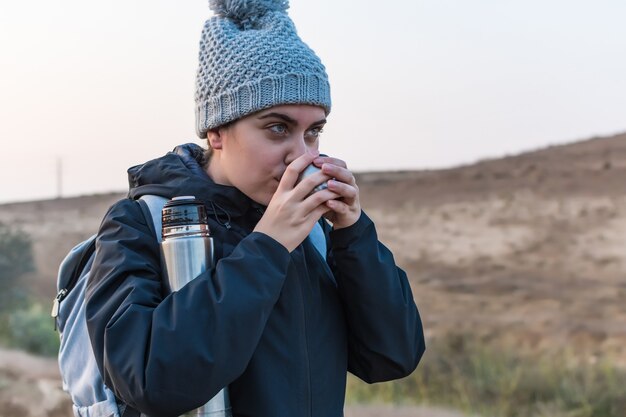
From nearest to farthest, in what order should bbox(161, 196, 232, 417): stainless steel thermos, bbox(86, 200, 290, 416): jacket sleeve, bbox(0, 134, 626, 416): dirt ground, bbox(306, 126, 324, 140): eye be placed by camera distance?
bbox(86, 200, 290, 416): jacket sleeve
bbox(161, 196, 232, 417): stainless steel thermos
bbox(306, 126, 324, 140): eye
bbox(0, 134, 626, 416): dirt ground

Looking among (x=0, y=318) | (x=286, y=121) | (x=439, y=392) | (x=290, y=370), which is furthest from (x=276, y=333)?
(x=0, y=318)

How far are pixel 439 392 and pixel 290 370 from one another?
5.34 m

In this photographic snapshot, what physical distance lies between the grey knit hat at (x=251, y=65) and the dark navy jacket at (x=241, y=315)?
183mm

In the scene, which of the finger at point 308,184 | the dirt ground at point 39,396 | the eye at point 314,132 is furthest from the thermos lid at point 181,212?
the dirt ground at point 39,396

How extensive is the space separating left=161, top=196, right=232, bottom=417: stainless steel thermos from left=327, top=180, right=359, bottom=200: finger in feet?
1.00

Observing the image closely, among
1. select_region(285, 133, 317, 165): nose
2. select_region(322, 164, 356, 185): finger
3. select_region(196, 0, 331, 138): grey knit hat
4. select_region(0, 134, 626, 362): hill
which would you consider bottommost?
select_region(0, 134, 626, 362): hill

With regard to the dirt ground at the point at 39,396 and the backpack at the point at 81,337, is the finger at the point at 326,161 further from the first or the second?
the dirt ground at the point at 39,396

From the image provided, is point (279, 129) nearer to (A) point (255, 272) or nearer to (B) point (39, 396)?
(A) point (255, 272)

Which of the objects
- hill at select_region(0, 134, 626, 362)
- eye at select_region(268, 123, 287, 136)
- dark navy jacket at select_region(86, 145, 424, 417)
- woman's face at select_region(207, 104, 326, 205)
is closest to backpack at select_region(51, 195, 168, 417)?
dark navy jacket at select_region(86, 145, 424, 417)

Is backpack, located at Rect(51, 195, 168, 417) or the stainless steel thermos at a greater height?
the stainless steel thermos

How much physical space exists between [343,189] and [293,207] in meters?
0.14

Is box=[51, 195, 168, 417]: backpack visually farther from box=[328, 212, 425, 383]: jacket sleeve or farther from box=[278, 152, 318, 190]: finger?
box=[328, 212, 425, 383]: jacket sleeve

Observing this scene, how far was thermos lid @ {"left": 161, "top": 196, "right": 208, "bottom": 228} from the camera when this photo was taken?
6.49 feet

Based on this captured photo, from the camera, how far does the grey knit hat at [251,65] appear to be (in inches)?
85.4
